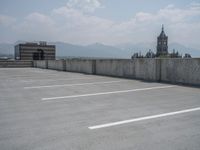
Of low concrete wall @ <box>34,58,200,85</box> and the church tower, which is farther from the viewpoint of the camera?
the church tower

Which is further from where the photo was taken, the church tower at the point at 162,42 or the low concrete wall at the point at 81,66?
the church tower at the point at 162,42

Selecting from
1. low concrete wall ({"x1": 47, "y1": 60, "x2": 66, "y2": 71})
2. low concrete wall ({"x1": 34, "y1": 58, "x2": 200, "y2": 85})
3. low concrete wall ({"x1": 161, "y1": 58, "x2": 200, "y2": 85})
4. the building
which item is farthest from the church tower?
low concrete wall ({"x1": 161, "y1": 58, "x2": 200, "y2": 85})

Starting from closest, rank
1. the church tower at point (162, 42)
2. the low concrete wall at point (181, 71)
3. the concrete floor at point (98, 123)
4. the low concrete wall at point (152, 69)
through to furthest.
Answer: the concrete floor at point (98, 123) → the low concrete wall at point (181, 71) → the low concrete wall at point (152, 69) → the church tower at point (162, 42)

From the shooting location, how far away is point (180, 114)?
17.6 feet

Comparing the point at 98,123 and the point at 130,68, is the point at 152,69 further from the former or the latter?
the point at 98,123

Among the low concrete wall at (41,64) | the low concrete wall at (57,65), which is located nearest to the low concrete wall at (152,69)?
the low concrete wall at (57,65)

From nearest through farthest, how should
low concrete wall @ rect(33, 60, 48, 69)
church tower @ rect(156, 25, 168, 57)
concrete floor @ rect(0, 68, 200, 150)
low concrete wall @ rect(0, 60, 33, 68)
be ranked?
concrete floor @ rect(0, 68, 200, 150), low concrete wall @ rect(33, 60, 48, 69), low concrete wall @ rect(0, 60, 33, 68), church tower @ rect(156, 25, 168, 57)

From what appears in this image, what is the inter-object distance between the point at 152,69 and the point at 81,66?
10042 millimetres

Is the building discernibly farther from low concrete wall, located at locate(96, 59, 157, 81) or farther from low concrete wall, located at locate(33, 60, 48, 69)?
low concrete wall, located at locate(96, 59, 157, 81)

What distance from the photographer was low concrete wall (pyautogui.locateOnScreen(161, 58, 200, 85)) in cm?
1078

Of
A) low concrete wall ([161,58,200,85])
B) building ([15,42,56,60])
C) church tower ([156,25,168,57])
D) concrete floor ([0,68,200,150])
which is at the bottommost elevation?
concrete floor ([0,68,200,150])

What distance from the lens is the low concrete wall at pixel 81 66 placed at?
19.7 meters

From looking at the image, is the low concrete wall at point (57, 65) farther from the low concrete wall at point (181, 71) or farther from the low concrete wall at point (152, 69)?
the low concrete wall at point (181, 71)

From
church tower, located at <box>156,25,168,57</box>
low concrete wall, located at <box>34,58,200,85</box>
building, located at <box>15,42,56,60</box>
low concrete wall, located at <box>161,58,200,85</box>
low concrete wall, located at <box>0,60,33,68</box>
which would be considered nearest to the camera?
low concrete wall, located at <box>161,58,200,85</box>
